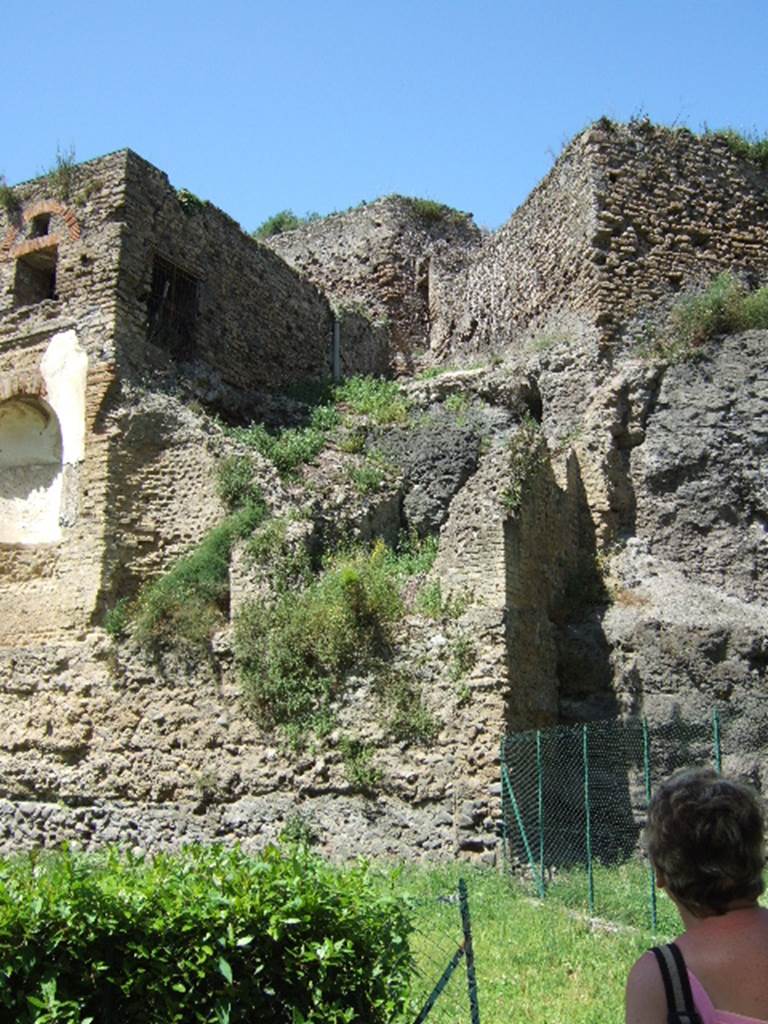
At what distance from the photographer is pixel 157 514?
598 inches

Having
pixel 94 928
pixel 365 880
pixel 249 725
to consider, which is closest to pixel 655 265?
pixel 249 725

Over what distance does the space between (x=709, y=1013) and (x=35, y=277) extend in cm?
1676

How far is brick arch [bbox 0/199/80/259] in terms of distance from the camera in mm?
16969

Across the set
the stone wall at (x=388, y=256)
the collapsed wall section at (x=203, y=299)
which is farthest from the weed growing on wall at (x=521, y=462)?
the stone wall at (x=388, y=256)

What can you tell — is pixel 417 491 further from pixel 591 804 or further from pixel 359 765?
pixel 591 804

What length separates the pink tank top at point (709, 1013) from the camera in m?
3.11

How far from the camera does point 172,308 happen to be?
57.2ft

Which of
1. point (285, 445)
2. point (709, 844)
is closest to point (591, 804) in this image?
point (285, 445)

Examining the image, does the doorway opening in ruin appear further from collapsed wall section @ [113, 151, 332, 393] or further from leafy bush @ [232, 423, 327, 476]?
leafy bush @ [232, 423, 327, 476]

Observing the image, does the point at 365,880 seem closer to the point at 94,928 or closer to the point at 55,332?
the point at 94,928

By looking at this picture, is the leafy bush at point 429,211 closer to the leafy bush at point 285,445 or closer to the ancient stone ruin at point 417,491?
the ancient stone ruin at point 417,491

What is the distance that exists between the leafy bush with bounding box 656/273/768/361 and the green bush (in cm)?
1168

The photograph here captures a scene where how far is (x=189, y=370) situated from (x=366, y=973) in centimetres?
1250

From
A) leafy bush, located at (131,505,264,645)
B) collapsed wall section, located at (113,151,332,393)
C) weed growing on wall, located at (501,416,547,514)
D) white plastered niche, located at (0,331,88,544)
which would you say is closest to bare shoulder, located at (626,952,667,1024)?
weed growing on wall, located at (501,416,547,514)
